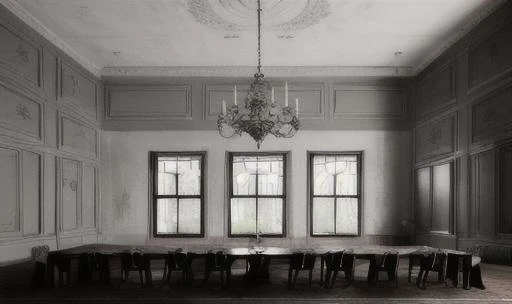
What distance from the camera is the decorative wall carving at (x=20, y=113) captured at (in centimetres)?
586

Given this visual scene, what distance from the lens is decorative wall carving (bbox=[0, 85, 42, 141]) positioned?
5863 millimetres

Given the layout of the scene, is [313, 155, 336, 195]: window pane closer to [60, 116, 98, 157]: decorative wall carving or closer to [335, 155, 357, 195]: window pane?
[335, 155, 357, 195]: window pane

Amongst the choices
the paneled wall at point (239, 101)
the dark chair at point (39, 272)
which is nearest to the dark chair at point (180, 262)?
the dark chair at point (39, 272)

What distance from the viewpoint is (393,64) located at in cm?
877

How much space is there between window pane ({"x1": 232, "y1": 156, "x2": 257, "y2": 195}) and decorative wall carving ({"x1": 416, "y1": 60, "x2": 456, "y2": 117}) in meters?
3.08

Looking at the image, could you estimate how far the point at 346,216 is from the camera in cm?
916

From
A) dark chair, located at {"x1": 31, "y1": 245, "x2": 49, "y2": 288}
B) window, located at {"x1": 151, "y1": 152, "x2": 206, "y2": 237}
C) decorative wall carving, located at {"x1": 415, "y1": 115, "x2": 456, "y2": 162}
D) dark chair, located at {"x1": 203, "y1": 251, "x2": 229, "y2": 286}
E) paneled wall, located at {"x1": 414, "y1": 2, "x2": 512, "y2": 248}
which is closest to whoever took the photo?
dark chair, located at {"x1": 31, "y1": 245, "x2": 49, "y2": 288}

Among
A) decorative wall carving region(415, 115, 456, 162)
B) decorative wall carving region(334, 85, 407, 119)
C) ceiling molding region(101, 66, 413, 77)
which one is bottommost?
decorative wall carving region(415, 115, 456, 162)

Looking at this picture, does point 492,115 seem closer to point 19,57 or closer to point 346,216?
point 346,216

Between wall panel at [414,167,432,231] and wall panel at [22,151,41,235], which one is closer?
wall panel at [22,151,41,235]

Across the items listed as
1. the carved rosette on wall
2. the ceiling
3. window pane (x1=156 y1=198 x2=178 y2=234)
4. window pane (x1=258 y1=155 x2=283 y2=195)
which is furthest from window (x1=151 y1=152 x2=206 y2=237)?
the carved rosette on wall

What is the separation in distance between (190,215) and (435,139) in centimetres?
439

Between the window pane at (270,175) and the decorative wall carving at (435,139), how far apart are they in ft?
8.01

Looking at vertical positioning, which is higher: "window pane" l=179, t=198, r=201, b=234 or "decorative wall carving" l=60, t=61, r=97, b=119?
"decorative wall carving" l=60, t=61, r=97, b=119
